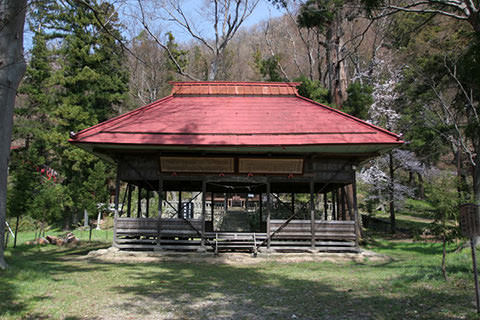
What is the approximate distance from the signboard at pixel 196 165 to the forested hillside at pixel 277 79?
24.0 ft

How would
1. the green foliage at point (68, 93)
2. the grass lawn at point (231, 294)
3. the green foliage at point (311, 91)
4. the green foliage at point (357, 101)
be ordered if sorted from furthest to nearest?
the green foliage at point (68, 93)
the green foliage at point (311, 91)
the green foliage at point (357, 101)
the grass lawn at point (231, 294)

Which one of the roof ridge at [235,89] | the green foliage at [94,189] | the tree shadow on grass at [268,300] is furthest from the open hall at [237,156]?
the green foliage at [94,189]

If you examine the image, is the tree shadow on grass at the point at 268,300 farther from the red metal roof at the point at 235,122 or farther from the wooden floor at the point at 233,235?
the red metal roof at the point at 235,122

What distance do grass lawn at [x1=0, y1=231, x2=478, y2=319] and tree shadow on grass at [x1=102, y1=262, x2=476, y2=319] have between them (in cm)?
1

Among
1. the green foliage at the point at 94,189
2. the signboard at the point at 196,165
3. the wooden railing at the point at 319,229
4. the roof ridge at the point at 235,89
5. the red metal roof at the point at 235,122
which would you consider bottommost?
the wooden railing at the point at 319,229

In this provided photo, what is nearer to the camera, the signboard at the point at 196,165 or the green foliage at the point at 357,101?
the signboard at the point at 196,165

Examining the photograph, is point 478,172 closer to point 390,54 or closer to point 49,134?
point 390,54

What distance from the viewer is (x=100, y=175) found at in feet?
56.9

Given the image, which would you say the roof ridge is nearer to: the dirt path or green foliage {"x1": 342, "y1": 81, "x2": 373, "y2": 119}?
green foliage {"x1": 342, "y1": 81, "x2": 373, "y2": 119}

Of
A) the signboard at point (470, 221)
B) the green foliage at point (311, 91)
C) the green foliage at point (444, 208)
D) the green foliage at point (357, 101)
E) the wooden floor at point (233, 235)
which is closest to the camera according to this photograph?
the signboard at point (470, 221)

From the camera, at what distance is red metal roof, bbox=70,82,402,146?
1066 centimetres

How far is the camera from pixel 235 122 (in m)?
11.9

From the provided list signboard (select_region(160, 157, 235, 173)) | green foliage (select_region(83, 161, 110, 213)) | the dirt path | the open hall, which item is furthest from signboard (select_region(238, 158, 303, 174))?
green foliage (select_region(83, 161, 110, 213))

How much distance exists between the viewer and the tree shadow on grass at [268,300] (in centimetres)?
474
